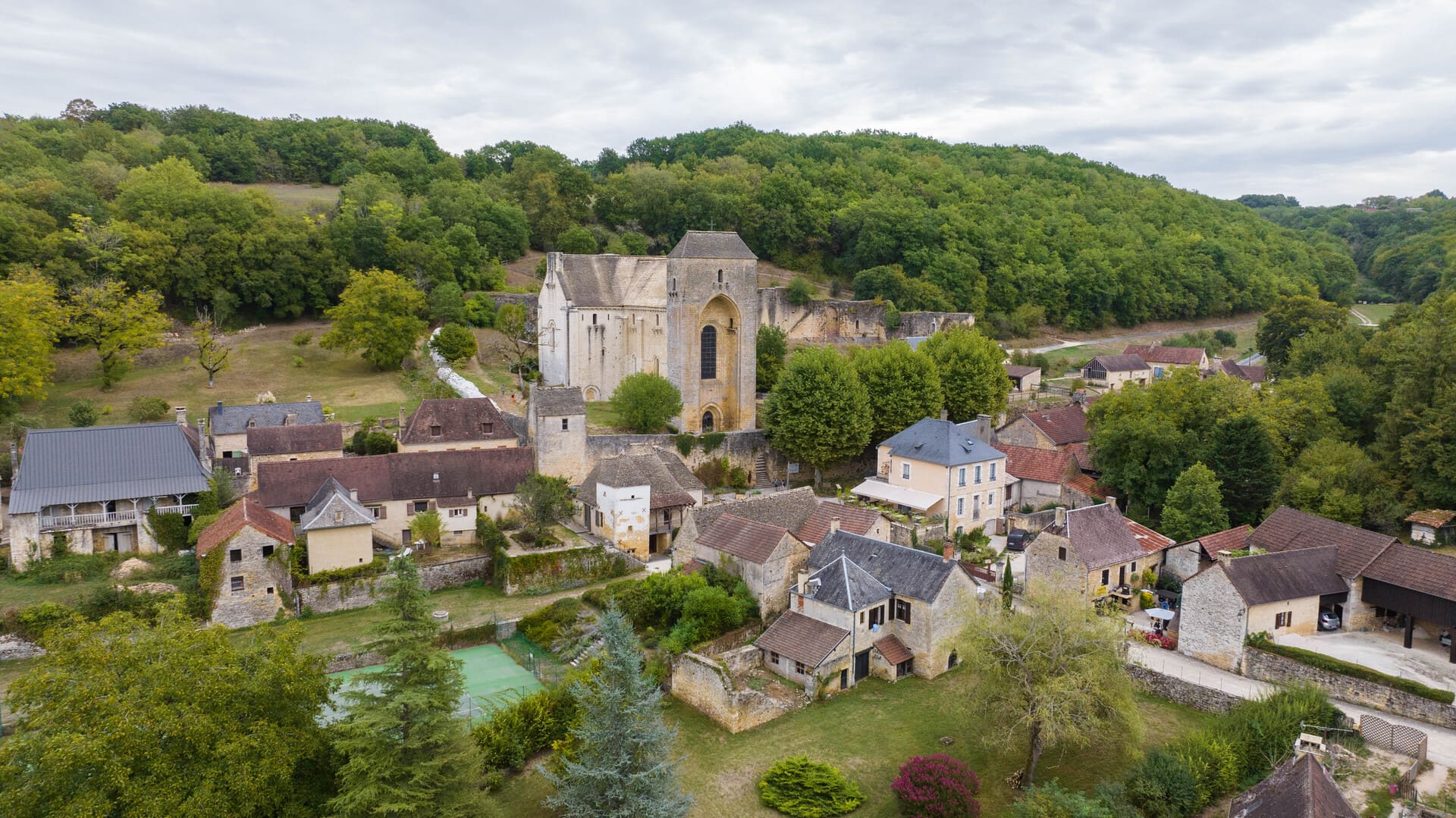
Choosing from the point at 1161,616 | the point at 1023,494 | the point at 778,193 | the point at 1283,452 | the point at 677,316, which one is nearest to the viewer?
the point at 1161,616

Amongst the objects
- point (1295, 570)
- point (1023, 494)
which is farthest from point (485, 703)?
point (1023, 494)

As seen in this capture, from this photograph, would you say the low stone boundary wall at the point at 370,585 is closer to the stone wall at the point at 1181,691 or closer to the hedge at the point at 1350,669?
the stone wall at the point at 1181,691

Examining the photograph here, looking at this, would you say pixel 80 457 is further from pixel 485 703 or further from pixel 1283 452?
pixel 1283 452

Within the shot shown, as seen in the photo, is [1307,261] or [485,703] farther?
[1307,261]

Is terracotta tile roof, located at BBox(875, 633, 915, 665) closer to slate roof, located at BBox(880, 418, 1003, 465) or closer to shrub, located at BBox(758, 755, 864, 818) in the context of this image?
shrub, located at BBox(758, 755, 864, 818)

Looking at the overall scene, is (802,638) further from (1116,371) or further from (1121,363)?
(1121,363)

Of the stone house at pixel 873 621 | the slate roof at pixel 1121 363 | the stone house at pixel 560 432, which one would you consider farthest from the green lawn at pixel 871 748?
the slate roof at pixel 1121 363

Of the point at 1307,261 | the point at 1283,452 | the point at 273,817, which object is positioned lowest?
the point at 273,817

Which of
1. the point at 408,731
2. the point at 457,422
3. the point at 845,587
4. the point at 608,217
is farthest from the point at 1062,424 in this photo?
the point at 608,217
